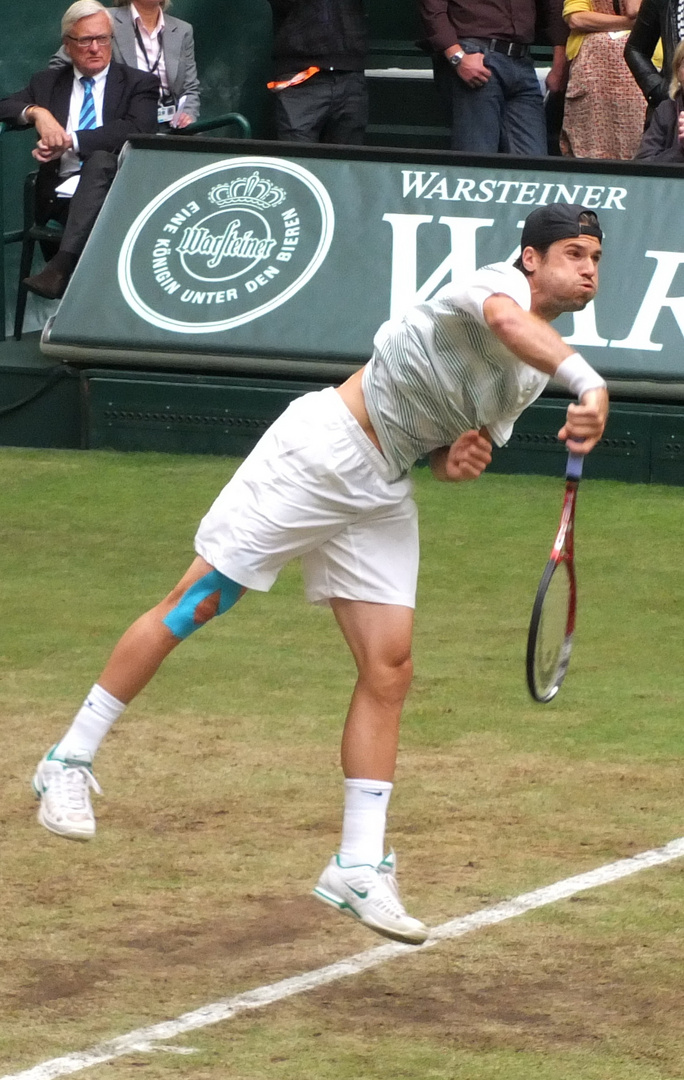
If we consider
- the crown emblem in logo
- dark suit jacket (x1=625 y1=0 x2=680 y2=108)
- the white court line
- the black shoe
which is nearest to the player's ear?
the white court line

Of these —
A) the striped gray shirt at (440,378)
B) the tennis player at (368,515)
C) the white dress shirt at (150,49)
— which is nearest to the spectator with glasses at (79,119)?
the white dress shirt at (150,49)

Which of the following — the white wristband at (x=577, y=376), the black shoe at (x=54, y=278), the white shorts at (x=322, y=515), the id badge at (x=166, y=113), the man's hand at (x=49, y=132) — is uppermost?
the white wristband at (x=577, y=376)

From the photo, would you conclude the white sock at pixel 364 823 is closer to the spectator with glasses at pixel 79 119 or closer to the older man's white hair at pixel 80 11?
the spectator with glasses at pixel 79 119

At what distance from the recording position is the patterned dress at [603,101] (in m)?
12.1

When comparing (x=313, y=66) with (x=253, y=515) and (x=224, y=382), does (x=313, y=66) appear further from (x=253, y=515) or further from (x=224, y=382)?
(x=253, y=515)

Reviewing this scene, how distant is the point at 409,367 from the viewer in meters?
4.83

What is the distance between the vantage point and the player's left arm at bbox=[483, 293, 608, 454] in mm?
4387

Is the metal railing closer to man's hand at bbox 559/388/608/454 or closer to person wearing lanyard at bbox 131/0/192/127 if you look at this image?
person wearing lanyard at bbox 131/0/192/127

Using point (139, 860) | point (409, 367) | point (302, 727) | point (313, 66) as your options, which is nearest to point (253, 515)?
point (409, 367)

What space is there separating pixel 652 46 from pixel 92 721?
7442mm

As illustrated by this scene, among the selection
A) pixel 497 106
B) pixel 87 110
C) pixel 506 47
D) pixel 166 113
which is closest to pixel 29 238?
pixel 87 110

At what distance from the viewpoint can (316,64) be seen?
12883 mm

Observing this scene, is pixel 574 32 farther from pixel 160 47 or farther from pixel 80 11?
pixel 80 11

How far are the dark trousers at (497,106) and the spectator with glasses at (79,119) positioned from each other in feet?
6.38
